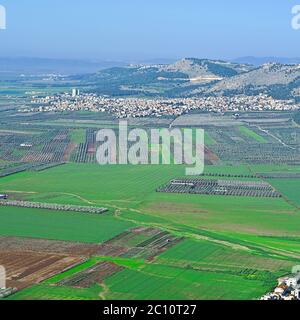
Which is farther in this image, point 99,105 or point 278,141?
point 99,105

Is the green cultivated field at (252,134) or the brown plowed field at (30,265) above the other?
the green cultivated field at (252,134)

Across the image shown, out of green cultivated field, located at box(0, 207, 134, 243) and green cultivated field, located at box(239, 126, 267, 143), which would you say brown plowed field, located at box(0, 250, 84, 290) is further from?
green cultivated field, located at box(239, 126, 267, 143)

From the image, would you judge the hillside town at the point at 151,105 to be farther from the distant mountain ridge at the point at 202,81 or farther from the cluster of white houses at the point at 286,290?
the cluster of white houses at the point at 286,290

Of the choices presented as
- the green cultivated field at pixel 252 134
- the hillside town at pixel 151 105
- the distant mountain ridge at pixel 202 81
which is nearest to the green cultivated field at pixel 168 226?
the green cultivated field at pixel 252 134

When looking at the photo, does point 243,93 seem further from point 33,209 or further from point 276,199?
point 33,209

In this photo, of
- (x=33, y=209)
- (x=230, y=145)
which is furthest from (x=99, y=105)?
(x=33, y=209)

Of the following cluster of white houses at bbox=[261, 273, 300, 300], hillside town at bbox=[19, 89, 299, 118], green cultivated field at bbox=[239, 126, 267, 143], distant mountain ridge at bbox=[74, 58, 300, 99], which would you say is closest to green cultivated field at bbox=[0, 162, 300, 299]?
cluster of white houses at bbox=[261, 273, 300, 300]
